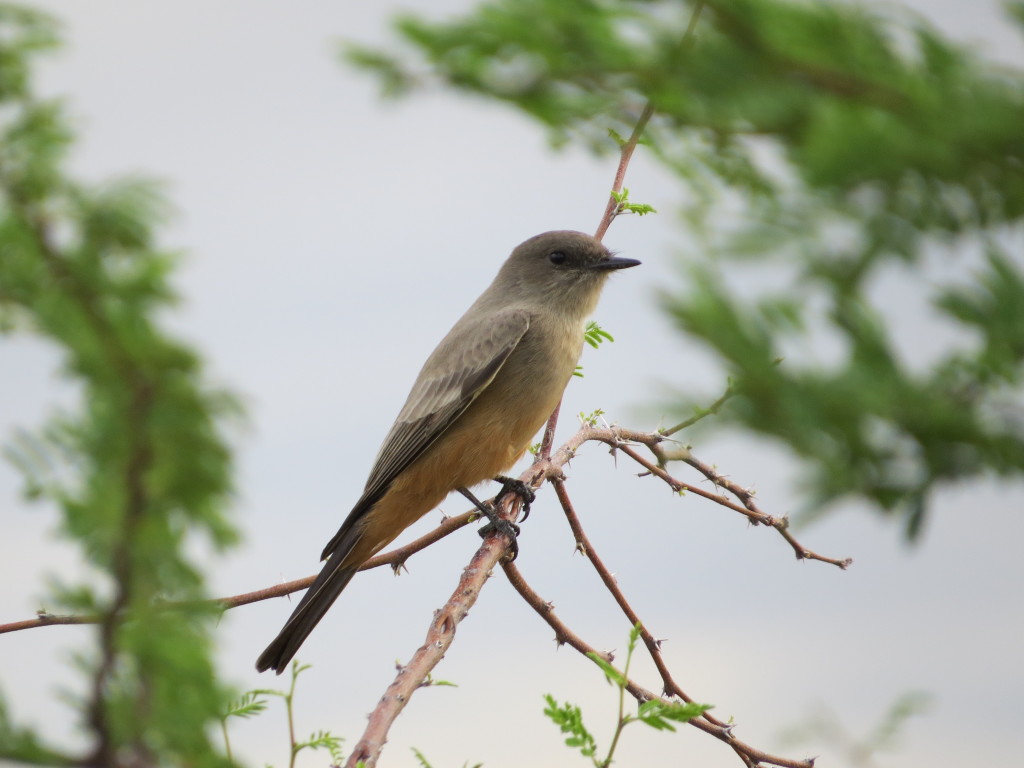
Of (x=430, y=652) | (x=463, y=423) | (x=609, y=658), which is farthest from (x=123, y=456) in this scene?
(x=463, y=423)

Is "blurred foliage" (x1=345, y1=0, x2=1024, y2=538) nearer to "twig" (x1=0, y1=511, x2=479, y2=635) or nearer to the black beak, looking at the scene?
"twig" (x1=0, y1=511, x2=479, y2=635)

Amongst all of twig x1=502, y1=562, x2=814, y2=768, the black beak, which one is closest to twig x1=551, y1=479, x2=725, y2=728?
twig x1=502, y1=562, x2=814, y2=768

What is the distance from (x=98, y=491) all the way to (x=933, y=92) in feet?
4.84

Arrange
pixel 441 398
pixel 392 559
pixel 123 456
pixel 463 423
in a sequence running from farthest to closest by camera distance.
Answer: pixel 441 398 < pixel 463 423 < pixel 392 559 < pixel 123 456

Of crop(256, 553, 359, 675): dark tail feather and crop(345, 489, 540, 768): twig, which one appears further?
crop(256, 553, 359, 675): dark tail feather

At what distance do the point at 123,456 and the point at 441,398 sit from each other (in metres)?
Result: 4.51

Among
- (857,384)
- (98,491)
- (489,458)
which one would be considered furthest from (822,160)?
(489,458)

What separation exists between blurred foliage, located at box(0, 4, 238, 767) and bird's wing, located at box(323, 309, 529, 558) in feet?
13.6

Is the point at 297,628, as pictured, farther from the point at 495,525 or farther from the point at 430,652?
the point at 430,652

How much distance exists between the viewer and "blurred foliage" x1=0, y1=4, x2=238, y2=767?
4.93ft

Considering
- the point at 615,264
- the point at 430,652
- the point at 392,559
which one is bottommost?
the point at 430,652

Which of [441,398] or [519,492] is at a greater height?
[441,398]

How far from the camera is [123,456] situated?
154cm

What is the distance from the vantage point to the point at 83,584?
155cm
